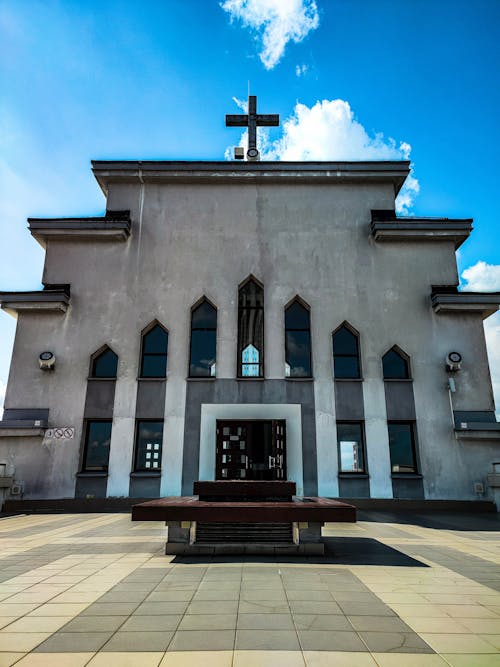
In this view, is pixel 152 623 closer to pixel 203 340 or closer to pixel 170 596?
pixel 170 596

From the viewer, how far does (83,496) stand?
13.4m

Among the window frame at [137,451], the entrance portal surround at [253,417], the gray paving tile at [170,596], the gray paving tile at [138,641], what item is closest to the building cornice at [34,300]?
the window frame at [137,451]

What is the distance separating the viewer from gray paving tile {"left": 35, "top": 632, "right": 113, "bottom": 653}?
3264 millimetres

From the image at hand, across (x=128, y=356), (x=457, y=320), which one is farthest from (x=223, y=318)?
(x=457, y=320)

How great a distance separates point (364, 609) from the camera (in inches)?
165

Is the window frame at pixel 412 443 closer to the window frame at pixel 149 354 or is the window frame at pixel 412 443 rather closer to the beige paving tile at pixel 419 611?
the window frame at pixel 149 354

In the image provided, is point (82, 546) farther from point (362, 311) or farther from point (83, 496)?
point (362, 311)

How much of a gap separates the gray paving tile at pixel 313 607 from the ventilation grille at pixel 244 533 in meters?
2.56

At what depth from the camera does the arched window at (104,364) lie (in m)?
14.5

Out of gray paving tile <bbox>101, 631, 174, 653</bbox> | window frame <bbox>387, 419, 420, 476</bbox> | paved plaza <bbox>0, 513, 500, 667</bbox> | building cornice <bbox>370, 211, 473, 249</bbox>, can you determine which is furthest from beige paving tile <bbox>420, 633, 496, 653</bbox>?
building cornice <bbox>370, 211, 473, 249</bbox>

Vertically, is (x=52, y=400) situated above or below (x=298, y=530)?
above

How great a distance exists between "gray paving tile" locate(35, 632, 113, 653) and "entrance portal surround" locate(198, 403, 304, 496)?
10.1m

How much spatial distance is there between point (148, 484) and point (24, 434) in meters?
4.29

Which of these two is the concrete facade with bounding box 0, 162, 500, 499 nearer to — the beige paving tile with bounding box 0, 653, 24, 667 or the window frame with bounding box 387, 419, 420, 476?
the window frame with bounding box 387, 419, 420, 476
